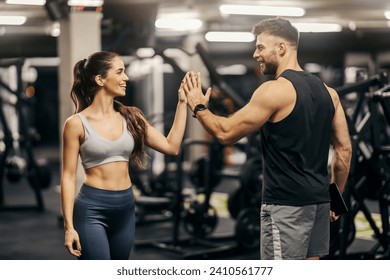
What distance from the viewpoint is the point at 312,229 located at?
229 cm

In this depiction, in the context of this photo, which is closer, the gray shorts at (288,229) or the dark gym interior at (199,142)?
the gray shorts at (288,229)

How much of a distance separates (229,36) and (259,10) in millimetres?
2912

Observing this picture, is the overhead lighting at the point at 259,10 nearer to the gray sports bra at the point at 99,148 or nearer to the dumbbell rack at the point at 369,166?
the dumbbell rack at the point at 369,166

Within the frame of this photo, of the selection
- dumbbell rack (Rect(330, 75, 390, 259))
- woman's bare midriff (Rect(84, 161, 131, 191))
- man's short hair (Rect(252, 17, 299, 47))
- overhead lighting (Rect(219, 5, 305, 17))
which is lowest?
dumbbell rack (Rect(330, 75, 390, 259))

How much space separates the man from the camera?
7.11 ft

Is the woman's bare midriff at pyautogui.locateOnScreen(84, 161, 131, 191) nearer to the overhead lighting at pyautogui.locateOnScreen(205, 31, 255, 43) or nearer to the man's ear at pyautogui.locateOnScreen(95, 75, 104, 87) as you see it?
the man's ear at pyautogui.locateOnScreen(95, 75, 104, 87)

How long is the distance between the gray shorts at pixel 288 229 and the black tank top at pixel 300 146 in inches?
1.2

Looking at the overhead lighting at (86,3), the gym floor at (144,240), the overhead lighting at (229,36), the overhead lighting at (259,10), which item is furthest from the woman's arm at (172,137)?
the overhead lighting at (229,36)

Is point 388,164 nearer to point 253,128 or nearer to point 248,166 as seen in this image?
point 248,166

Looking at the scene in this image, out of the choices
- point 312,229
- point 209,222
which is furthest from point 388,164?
point 312,229

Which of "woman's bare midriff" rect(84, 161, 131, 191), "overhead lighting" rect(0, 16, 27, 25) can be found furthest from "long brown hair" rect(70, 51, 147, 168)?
"overhead lighting" rect(0, 16, 27, 25)

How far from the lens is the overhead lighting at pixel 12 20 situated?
10.0m

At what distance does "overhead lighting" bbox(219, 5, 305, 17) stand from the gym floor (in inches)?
117

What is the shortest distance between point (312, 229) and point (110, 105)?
89 cm
